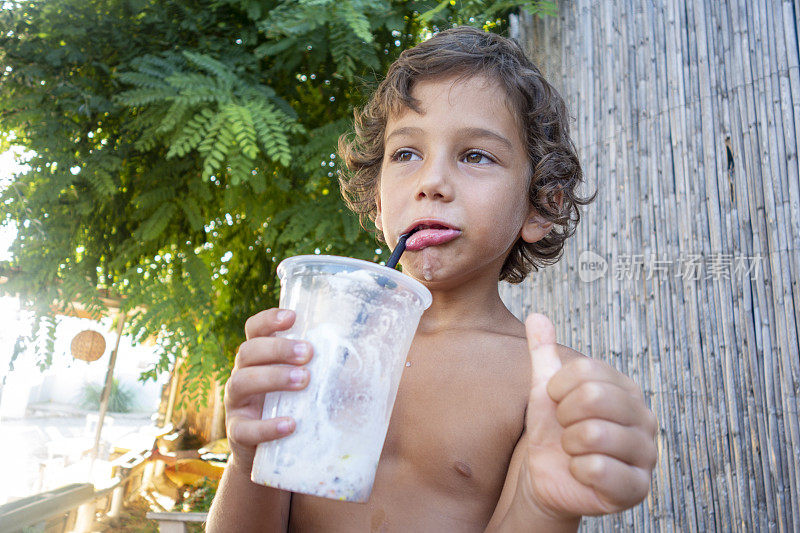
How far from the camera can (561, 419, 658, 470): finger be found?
0.69 meters

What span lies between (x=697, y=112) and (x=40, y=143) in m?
3.02

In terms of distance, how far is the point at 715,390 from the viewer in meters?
2.01

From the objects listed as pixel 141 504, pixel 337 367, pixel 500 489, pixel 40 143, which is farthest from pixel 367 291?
pixel 141 504

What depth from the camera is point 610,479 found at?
69 cm

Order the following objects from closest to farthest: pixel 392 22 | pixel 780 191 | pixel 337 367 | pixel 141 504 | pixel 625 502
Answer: pixel 625 502 → pixel 337 367 → pixel 780 191 → pixel 392 22 → pixel 141 504

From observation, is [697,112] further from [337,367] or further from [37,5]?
[37,5]

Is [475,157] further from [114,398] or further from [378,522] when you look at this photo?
[114,398]

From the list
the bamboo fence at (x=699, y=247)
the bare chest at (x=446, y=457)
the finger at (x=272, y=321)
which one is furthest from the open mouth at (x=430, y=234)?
the bamboo fence at (x=699, y=247)

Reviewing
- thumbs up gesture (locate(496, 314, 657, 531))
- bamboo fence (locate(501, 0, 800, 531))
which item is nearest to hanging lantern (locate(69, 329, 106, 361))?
bamboo fence (locate(501, 0, 800, 531))

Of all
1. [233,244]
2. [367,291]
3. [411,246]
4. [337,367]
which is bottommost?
[337,367]

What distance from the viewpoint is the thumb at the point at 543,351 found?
0.78 m

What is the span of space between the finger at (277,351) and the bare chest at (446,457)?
0.46m

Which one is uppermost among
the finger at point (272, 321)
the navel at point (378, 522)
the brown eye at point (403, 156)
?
the brown eye at point (403, 156)

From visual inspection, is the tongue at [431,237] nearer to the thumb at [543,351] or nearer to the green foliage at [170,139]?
the thumb at [543,351]
